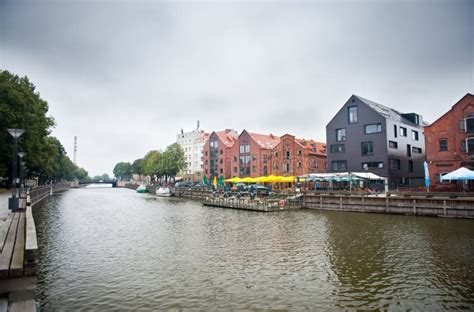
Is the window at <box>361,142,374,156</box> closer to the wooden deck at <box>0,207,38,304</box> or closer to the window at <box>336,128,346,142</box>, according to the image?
the window at <box>336,128,346,142</box>

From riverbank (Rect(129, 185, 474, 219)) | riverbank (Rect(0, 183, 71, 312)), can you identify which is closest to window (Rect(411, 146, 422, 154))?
riverbank (Rect(129, 185, 474, 219))

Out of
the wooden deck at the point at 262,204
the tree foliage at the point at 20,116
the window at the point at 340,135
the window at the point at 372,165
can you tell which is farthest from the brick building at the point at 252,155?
the tree foliage at the point at 20,116

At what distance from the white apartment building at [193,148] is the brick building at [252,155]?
126 feet

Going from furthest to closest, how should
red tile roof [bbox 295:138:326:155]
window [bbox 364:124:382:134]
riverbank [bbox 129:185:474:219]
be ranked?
red tile roof [bbox 295:138:326:155] → window [bbox 364:124:382:134] → riverbank [bbox 129:185:474:219]

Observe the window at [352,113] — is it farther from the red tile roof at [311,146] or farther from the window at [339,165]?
the red tile roof at [311,146]

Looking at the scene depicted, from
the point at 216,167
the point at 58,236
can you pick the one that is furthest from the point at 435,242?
the point at 216,167

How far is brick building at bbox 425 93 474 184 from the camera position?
4106 centimetres

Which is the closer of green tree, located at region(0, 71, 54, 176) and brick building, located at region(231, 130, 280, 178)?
green tree, located at region(0, 71, 54, 176)

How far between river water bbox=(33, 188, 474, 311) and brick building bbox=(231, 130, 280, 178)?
159 ft

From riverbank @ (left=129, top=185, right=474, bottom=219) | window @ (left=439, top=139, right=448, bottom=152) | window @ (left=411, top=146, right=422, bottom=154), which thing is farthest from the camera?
window @ (left=411, top=146, right=422, bottom=154)

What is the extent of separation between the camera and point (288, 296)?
1169cm

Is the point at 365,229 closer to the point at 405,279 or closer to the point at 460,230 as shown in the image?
the point at 460,230

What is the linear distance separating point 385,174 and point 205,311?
156 ft

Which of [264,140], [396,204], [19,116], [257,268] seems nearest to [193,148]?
[264,140]
